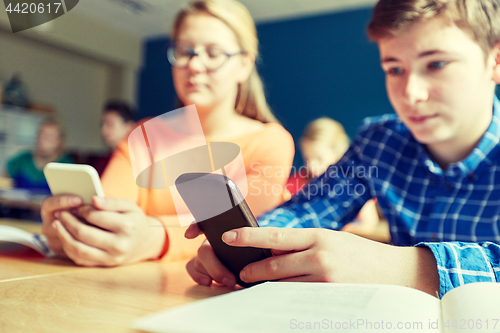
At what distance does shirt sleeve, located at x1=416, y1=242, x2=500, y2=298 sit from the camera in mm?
323

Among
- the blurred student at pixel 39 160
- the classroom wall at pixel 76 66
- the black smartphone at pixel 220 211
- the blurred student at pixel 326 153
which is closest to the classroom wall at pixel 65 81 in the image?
the classroom wall at pixel 76 66

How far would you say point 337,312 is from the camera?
0.71ft

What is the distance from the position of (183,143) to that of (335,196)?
30 centimetres

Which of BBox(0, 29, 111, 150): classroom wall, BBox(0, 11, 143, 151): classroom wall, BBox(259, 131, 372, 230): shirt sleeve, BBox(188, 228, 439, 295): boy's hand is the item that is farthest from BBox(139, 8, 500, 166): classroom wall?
BBox(188, 228, 439, 295): boy's hand

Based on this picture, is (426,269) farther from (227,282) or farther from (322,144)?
(322,144)

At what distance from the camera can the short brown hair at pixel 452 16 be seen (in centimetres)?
53

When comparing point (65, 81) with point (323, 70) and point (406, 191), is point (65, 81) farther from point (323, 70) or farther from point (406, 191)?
point (406, 191)

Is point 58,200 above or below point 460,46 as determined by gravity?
below

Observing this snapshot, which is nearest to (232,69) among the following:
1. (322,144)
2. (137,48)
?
(322,144)

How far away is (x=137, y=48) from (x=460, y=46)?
3.50m

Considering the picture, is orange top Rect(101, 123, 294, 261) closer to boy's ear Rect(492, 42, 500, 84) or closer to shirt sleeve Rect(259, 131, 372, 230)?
shirt sleeve Rect(259, 131, 372, 230)

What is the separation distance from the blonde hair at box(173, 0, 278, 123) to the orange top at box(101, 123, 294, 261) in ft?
0.15

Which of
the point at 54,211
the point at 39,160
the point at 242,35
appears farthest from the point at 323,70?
the point at 54,211

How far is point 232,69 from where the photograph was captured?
610 mm
